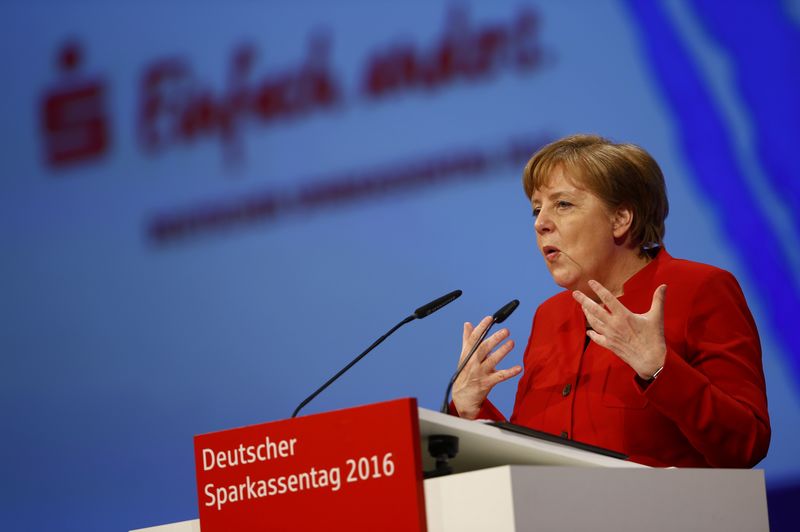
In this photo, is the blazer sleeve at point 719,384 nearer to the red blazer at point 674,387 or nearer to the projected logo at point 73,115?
the red blazer at point 674,387

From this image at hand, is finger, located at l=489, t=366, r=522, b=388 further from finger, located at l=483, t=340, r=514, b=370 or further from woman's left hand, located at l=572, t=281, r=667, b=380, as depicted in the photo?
woman's left hand, located at l=572, t=281, r=667, b=380

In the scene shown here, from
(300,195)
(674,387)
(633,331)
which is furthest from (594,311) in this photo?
(300,195)

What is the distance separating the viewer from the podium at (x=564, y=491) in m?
1.51

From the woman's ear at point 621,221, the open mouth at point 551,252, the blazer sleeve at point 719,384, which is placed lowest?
the blazer sleeve at point 719,384

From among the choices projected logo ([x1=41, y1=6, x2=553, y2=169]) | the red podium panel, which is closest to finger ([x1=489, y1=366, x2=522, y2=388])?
the red podium panel

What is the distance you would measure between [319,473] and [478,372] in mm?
776

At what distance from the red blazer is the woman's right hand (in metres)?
0.07

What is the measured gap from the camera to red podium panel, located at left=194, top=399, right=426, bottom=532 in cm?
158

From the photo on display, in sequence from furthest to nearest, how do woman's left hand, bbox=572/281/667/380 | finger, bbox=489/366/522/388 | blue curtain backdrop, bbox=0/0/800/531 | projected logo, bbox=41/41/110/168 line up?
1. projected logo, bbox=41/41/110/168
2. blue curtain backdrop, bbox=0/0/800/531
3. finger, bbox=489/366/522/388
4. woman's left hand, bbox=572/281/667/380

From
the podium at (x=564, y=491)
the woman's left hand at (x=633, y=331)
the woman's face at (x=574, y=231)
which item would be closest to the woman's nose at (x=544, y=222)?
the woman's face at (x=574, y=231)

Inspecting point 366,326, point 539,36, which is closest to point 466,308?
point 366,326

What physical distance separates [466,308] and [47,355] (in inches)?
69.4

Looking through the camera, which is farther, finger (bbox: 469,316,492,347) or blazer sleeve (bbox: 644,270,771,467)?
finger (bbox: 469,316,492,347)

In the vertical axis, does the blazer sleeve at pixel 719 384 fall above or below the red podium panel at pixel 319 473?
above
